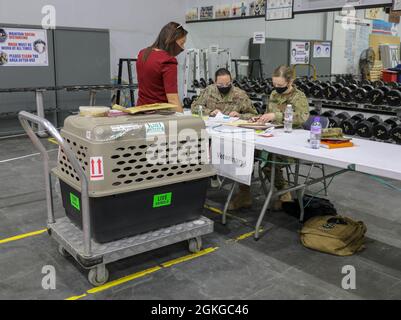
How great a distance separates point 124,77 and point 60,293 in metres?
6.98

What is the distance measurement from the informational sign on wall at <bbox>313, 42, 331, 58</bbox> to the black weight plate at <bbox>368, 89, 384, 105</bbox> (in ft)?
16.4

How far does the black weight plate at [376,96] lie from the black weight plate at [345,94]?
13.0 inches

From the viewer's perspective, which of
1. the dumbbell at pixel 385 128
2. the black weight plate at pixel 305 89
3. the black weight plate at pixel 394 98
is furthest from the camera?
the black weight plate at pixel 305 89

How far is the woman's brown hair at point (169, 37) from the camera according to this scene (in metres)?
3.18

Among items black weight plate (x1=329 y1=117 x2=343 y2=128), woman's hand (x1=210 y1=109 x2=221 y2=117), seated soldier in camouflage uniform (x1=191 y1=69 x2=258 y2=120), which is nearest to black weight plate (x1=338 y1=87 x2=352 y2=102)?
black weight plate (x1=329 y1=117 x2=343 y2=128)

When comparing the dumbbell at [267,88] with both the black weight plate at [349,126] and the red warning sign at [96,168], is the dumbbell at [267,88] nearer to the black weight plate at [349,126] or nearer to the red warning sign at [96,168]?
the black weight plate at [349,126]

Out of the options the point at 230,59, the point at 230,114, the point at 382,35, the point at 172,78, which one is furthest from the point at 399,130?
the point at 382,35

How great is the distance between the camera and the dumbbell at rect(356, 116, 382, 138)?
17.7ft

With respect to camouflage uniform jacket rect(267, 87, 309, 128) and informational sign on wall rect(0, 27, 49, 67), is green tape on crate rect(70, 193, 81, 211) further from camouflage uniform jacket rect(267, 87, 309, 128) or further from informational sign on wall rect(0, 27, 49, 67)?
informational sign on wall rect(0, 27, 49, 67)

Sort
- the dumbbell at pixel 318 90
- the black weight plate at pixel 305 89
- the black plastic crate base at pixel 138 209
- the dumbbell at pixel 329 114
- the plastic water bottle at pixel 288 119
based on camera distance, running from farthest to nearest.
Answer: the black weight plate at pixel 305 89 → the dumbbell at pixel 318 90 → the dumbbell at pixel 329 114 → the plastic water bottle at pixel 288 119 → the black plastic crate base at pixel 138 209

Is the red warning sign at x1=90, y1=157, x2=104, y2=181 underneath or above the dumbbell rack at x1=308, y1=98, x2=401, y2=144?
underneath

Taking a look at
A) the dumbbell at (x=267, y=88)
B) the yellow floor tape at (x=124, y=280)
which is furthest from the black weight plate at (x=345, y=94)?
the yellow floor tape at (x=124, y=280)

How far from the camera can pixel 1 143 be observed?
684 centimetres
